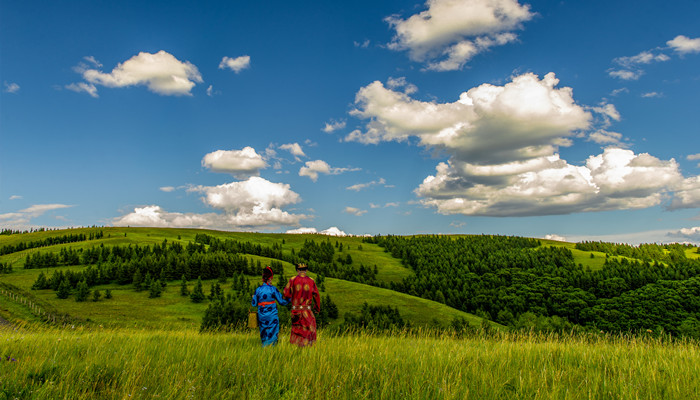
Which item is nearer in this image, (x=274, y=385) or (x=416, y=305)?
(x=274, y=385)

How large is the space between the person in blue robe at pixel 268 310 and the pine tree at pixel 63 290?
115048mm

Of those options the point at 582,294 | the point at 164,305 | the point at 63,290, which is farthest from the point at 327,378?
the point at 582,294

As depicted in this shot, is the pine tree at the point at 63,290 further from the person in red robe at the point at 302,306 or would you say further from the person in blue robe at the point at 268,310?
the person in red robe at the point at 302,306

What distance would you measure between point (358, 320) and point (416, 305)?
88.4ft

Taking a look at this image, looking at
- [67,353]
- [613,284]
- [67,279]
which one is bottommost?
[613,284]

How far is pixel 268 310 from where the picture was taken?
11102 mm

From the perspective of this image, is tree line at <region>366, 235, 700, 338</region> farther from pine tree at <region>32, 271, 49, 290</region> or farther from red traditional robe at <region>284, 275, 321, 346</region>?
pine tree at <region>32, 271, 49, 290</region>

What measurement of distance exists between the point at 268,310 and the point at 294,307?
915 millimetres

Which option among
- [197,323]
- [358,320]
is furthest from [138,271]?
[358,320]

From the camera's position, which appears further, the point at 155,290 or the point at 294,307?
the point at 155,290

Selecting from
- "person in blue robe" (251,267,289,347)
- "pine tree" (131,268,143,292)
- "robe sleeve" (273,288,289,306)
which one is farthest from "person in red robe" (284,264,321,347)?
"pine tree" (131,268,143,292)

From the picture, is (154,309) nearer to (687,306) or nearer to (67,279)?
(67,279)

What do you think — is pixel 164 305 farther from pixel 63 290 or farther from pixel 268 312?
pixel 268 312

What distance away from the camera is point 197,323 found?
274 feet
